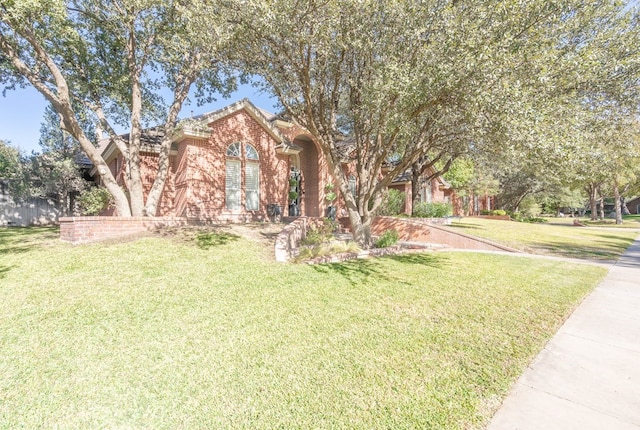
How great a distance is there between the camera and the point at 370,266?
26.4ft

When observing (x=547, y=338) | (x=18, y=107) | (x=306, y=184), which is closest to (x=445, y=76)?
(x=547, y=338)

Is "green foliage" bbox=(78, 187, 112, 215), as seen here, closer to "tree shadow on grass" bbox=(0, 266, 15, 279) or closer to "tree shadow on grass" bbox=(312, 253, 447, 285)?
"tree shadow on grass" bbox=(0, 266, 15, 279)

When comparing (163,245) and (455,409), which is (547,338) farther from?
(163,245)

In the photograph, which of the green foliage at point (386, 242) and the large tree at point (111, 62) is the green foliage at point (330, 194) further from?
the large tree at point (111, 62)

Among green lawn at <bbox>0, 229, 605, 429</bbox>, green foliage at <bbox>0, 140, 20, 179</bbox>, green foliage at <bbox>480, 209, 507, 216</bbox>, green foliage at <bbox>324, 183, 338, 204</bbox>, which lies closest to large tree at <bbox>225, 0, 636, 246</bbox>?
green lawn at <bbox>0, 229, 605, 429</bbox>

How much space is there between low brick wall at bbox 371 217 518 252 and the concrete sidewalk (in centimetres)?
724

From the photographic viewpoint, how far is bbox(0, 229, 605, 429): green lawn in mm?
2729

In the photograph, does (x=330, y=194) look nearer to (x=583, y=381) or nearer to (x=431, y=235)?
(x=431, y=235)

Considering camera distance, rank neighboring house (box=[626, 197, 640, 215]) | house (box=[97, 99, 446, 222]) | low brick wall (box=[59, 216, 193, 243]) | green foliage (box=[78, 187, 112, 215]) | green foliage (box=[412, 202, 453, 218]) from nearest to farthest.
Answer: low brick wall (box=[59, 216, 193, 243]), green foliage (box=[78, 187, 112, 215]), house (box=[97, 99, 446, 222]), green foliage (box=[412, 202, 453, 218]), neighboring house (box=[626, 197, 640, 215])

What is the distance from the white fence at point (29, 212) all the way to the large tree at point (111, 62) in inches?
347

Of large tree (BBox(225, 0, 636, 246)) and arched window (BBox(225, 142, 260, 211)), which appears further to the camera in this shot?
arched window (BBox(225, 142, 260, 211))

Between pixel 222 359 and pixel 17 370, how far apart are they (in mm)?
2281

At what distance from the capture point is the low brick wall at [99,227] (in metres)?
8.73

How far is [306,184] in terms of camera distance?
18844mm
